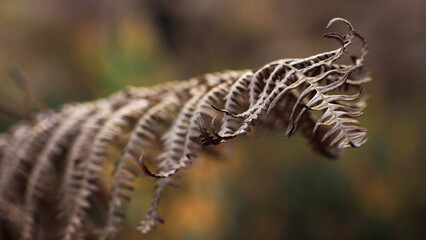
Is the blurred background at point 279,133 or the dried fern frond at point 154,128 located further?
the blurred background at point 279,133

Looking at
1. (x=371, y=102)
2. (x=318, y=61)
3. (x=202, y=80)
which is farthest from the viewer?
(x=371, y=102)

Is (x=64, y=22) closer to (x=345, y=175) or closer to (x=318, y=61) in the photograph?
Answer: (x=345, y=175)

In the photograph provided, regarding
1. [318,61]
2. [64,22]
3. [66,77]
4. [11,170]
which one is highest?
[64,22]

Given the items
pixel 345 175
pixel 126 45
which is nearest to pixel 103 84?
pixel 126 45

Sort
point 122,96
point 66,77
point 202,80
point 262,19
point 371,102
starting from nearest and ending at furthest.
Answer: point 202,80
point 122,96
point 371,102
point 262,19
point 66,77

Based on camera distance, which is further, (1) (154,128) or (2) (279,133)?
(2) (279,133)

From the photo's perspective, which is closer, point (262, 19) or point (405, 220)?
point (405, 220)
